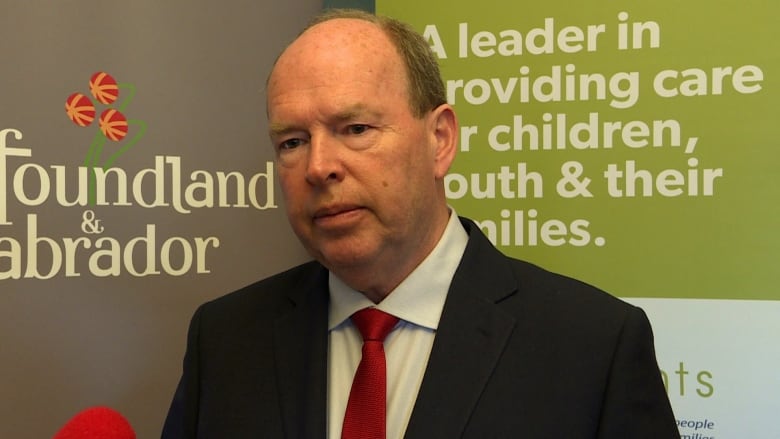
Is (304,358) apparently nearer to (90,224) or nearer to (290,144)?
(290,144)

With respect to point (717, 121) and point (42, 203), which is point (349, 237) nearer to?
point (42, 203)

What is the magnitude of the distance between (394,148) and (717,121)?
1.05 m

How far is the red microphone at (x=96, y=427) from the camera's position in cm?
122

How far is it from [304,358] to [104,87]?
1035 mm

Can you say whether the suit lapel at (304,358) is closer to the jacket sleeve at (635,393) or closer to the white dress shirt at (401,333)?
the white dress shirt at (401,333)

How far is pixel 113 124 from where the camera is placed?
6.59ft

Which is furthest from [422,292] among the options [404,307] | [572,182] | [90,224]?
[90,224]

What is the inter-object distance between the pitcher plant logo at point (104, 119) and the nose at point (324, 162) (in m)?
0.95

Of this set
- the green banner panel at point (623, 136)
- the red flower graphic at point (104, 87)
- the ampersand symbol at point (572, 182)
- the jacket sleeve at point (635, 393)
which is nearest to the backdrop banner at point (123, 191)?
the red flower graphic at point (104, 87)

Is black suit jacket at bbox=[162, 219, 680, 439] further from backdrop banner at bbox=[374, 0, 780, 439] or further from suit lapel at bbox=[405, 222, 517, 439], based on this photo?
backdrop banner at bbox=[374, 0, 780, 439]

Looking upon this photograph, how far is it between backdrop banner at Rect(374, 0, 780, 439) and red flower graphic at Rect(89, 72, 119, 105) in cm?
86

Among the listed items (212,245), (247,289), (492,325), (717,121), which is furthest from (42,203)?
(717,121)

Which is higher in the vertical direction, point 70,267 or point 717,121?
point 717,121

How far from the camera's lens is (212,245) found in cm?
221
